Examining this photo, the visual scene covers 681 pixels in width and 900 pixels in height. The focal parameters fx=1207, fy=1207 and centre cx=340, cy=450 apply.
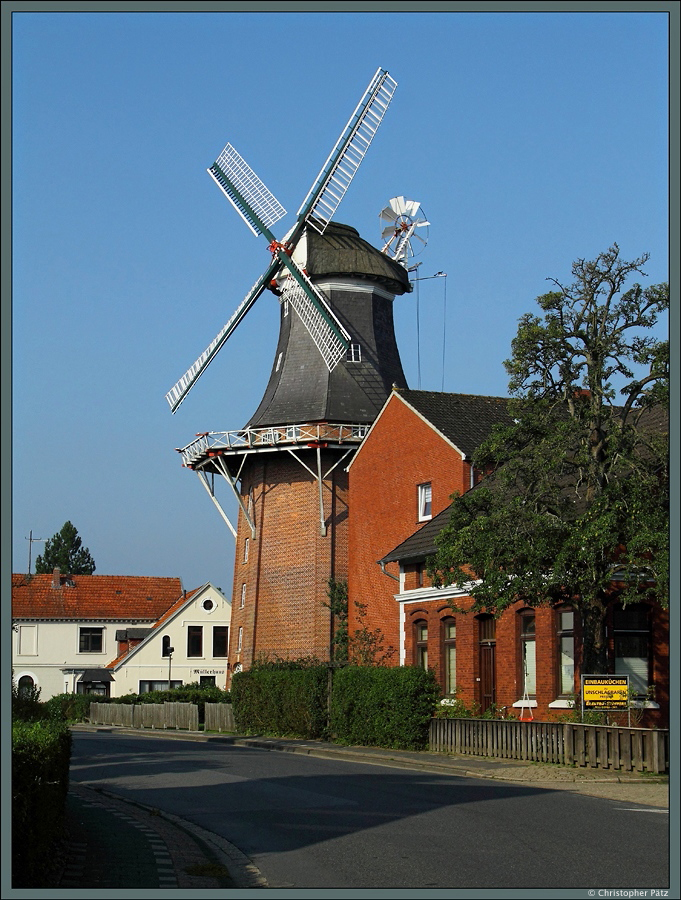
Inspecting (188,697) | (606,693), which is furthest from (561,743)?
(188,697)

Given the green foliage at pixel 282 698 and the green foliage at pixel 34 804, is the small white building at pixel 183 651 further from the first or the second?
the green foliage at pixel 34 804

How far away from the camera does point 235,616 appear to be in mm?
50594

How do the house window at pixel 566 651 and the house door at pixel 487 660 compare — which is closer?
the house window at pixel 566 651

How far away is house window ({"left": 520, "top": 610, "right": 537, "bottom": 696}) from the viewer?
29.3m

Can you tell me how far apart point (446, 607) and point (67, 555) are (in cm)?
8875

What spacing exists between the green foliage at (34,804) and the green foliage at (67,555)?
105 meters

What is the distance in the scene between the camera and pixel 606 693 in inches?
949

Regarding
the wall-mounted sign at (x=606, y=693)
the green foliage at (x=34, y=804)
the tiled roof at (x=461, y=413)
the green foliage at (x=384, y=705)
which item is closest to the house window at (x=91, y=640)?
the tiled roof at (x=461, y=413)

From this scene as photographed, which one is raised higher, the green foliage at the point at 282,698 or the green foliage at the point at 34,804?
the green foliage at the point at 34,804

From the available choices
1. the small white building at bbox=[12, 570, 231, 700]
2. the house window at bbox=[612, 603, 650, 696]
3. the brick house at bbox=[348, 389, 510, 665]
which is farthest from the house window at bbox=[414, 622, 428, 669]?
the small white building at bbox=[12, 570, 231, 700]

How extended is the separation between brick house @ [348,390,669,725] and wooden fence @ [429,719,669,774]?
1.76 m

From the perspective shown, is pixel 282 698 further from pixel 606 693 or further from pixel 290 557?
pixel 606 693

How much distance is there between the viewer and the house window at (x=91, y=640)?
77250 millimetres

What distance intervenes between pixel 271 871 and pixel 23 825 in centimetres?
326
